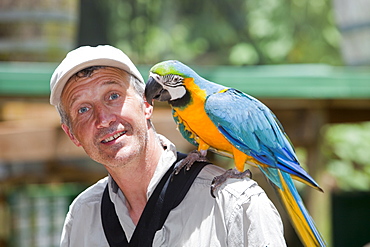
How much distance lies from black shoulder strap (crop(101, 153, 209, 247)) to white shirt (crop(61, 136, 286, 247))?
0.02 meters

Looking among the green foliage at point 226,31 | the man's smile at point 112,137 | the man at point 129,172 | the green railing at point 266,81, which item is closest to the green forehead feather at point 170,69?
the man at point 129,172

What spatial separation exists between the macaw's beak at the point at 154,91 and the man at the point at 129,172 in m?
0.06

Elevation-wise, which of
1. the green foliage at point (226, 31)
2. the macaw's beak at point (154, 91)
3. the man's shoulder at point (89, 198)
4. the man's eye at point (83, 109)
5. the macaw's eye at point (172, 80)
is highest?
the macaw's eye at point (172, 80)

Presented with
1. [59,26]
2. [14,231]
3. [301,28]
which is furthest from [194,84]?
[301,28]

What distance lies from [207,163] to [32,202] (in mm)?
5312

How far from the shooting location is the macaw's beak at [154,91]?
179cm

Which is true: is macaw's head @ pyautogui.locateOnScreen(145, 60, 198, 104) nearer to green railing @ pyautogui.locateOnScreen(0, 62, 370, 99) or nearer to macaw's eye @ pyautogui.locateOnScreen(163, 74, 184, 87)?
macaw's eye @ pyautogui.locateOnScreen(163, 74, 184, 87)

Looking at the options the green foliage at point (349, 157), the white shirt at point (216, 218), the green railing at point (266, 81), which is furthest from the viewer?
the green foliage at point (349, 157)

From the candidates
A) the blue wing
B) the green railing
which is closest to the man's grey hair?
the blue wing

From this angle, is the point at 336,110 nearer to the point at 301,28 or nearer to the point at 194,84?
the point at 194,84

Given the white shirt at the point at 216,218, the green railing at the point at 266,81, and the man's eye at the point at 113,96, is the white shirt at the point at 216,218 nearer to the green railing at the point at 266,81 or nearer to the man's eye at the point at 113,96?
the man's eye at the point at 113,96

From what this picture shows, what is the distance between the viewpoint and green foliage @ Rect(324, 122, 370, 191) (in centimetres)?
749

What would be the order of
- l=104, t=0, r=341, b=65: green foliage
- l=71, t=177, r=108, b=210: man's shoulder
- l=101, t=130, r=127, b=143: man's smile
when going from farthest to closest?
l=104, t=0, r=341, b=65: green foliage < l=71, t=177, r=108, b=210: man's shoulder < l=101, t=130, r=127, b=143: man's smile

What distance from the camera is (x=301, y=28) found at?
8445 mm
